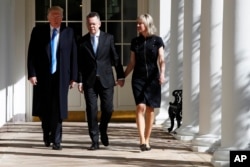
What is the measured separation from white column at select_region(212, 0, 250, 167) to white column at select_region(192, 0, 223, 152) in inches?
54.5

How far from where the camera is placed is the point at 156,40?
796 cm

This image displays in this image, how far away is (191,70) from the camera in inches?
368

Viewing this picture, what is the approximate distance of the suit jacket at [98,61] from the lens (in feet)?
26.5

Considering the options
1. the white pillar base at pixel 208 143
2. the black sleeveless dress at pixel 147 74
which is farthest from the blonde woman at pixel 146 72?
the white pillar base at pixel 208 143

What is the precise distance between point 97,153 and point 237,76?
85.3 inches

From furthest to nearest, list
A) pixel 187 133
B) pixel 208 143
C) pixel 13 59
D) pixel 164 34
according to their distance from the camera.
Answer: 1. pixel 13 59
2. pixel 164 34
3. pixel 187 133
4. pixel 208 143

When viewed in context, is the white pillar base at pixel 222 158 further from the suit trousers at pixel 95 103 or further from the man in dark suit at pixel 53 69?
the man in dark suit at pixel 53 69

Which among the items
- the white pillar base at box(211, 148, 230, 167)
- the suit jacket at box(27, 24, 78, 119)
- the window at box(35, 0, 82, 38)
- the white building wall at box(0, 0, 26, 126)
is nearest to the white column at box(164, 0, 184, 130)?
the window at box(35, 0, 82, 38)

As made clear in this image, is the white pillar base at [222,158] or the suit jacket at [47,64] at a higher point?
the suit jacket at [47,64]

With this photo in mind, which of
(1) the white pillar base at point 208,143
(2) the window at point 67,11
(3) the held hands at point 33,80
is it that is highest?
(2) the window at point 67,11

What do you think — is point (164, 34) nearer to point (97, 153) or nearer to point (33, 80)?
point (33, 80)

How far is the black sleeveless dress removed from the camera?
7902 mm

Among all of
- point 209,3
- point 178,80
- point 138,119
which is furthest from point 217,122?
point 178,80

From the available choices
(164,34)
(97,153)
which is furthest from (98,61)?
(164,34)
